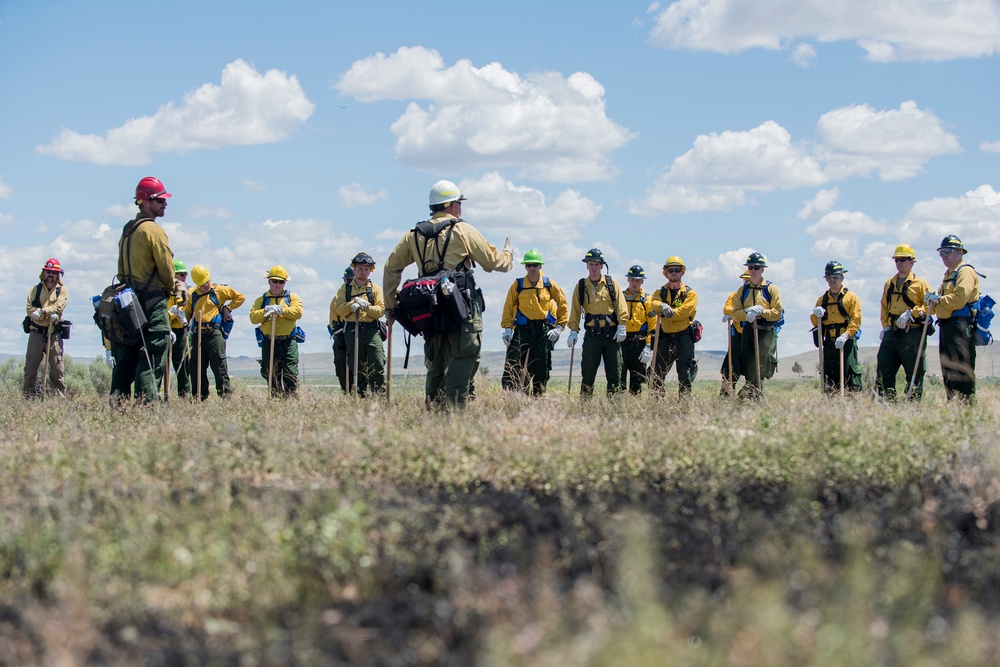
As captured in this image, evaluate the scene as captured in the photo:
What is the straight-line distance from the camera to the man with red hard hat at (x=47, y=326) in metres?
16.0

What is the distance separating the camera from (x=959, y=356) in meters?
12.4

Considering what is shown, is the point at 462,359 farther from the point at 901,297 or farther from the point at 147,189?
the point at 901,297

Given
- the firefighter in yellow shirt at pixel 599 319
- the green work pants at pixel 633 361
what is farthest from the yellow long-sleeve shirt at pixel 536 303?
the green work pants at pixel 633 361

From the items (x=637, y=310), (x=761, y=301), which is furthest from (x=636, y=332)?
(x=761, y=301)

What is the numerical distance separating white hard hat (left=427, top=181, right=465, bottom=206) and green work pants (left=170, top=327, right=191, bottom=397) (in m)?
6.38

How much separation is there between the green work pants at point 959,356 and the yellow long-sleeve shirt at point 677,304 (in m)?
3.05

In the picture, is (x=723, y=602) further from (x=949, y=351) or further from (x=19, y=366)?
(x=19, y=366)

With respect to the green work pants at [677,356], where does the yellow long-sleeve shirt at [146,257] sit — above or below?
above

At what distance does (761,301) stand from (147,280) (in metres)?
7.63

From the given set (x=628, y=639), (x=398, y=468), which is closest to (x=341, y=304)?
(x=398, y=468)

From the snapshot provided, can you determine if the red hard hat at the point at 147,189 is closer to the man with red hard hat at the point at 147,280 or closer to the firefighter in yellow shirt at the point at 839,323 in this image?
the man with red hard hat at the point at 147,280

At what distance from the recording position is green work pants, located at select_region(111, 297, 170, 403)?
1036 centimetres

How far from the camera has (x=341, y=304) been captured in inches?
590

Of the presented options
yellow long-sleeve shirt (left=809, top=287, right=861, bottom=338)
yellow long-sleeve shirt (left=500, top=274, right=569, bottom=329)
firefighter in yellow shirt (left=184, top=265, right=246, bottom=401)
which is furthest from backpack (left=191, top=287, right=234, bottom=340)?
yellow long-sleeve shirt (left=809, top=287, right=861, bottom=338)
